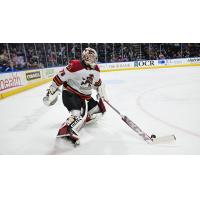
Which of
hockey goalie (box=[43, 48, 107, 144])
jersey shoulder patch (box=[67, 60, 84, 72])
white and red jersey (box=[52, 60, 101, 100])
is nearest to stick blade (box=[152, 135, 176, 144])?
hockey goalie (box=[43, 48, 107, 144])

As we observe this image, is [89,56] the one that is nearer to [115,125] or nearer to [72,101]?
[72,101]

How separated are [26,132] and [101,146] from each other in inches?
30.1

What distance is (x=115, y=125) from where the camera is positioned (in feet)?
7.79

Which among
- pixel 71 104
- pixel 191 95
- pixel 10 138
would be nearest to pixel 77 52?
pixel 71 104

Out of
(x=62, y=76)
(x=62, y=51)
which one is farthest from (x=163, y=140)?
(x=62, y=51)

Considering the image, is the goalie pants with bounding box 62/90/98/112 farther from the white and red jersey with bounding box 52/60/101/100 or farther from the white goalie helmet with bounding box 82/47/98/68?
the white goalie helmet with bounding box 82/47/98/68

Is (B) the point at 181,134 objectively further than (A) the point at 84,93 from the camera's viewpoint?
No

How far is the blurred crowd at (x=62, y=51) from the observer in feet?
9.36

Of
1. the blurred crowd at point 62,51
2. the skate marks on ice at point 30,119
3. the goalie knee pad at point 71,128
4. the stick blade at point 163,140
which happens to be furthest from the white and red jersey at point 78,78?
the stick blade at point 163,140
